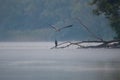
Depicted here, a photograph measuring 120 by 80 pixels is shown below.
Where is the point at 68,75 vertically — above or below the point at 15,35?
below

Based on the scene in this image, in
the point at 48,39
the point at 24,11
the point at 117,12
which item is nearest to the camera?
the point at 117,12

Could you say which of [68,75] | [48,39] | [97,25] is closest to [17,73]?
[68,75]

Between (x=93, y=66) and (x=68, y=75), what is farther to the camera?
(x=93, y=66)

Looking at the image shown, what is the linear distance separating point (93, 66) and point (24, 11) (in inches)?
3165

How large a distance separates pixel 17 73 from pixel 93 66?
4.43 meters

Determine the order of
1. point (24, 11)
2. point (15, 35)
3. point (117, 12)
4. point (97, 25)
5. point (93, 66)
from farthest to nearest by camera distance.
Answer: point (24, 11), point (15, 35), point (97, 25), point (117, 12), point (93, 66)

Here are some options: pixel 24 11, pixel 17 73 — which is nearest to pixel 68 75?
pixel 17 73

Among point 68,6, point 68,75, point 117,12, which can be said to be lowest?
point 68,75

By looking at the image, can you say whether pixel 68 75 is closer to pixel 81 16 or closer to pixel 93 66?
pixel 93 66

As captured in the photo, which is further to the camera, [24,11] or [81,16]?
[24,11]

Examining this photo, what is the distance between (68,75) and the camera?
69.4ft

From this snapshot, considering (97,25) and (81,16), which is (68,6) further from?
(97,25)

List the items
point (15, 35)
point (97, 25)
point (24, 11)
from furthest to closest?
point (24, 11), point (15, 35), point (97, 25)

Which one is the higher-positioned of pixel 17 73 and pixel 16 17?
pixel 16 17
